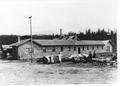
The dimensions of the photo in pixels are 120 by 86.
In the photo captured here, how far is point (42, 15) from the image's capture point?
948cm

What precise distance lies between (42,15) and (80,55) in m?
4.02

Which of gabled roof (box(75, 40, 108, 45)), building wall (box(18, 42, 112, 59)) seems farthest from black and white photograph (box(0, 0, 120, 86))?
building wall (box(18, 42, 112, 59))

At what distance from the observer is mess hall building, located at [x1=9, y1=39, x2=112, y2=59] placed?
39.6 ft

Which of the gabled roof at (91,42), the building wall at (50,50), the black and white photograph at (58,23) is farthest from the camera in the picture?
the building wall at (50,50)

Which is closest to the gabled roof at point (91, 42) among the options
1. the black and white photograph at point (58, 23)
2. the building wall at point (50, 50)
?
the building wall at point (50, 50)

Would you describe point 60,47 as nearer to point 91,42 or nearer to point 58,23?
point 91,42

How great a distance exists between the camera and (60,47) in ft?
46.6

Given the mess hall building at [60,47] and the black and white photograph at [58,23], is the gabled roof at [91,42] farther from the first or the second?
the black and white photograph at [58,23]

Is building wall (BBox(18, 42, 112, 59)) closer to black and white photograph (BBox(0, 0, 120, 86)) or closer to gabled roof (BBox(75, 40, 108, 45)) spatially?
gabled roof (BBox(75, 40, 108, 45))

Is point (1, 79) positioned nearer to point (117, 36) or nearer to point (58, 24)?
point (58, 24)

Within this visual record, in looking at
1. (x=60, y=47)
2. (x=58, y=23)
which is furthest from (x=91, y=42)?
(x=58, y=23)

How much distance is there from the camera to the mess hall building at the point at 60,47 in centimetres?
1208

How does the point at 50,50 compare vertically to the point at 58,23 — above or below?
below

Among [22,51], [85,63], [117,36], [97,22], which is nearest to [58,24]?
[97,22]
